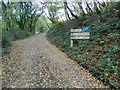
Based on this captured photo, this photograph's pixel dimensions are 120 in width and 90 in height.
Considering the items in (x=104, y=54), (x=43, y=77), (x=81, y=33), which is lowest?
(x=43, y=77)

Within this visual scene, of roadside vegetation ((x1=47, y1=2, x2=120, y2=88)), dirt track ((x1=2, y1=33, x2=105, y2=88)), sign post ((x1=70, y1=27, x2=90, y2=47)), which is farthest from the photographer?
sign post ((x1=70, y1=27, x2=90, y2=47))

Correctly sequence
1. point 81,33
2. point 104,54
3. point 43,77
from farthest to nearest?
point 81,33 → point 104,54 → point 43,77

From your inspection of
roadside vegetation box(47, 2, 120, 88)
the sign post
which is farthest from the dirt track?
the sign post

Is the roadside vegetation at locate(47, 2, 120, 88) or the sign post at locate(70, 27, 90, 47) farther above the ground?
the sign post at locate(70, 27, 90, 47)

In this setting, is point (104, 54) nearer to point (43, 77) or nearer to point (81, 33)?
point (81, 33)

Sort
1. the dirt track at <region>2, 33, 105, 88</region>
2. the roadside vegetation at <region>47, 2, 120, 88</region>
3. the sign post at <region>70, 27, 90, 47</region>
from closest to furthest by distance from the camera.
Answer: the dirt track at <region>2, 33, 105, 88</region> < the roadside vegetation at <region>47, 2, 120, 88</region> < the sign post at <region>70, 27, 90, 47</region>

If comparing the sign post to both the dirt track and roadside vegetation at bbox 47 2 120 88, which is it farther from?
the dirt track

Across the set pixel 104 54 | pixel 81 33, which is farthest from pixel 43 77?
pixel 81 33

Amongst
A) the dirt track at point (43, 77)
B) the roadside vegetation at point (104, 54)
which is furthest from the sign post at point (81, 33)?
the dirt track at point (43, 77)

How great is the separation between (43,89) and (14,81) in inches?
43.2

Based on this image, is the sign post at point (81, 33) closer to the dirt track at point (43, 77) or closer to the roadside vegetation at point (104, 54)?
the roadside vegetation at point (104, 54)

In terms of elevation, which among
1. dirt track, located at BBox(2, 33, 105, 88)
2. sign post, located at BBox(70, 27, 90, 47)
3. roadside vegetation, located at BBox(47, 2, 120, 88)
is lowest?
dirt track, located at BBox(2, 33, 105, 88)

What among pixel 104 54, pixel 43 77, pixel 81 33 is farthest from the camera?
pixel 81 33

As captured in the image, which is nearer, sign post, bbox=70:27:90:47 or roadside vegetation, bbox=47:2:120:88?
roadside vegetation, bbox=47:2:120:88
